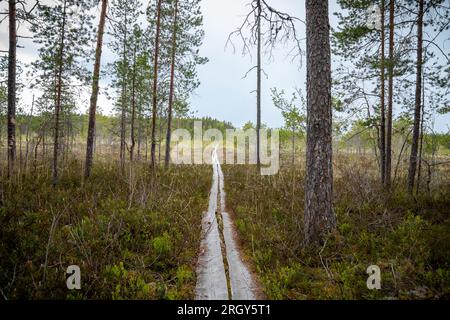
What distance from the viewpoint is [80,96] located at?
1050 cm

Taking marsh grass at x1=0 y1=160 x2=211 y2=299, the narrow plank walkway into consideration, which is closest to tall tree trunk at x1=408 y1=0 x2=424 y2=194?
the narrow plank walkway

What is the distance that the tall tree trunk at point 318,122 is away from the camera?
4.65 meters

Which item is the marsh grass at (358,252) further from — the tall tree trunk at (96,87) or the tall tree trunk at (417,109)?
the tall tree trunk at (96,87)

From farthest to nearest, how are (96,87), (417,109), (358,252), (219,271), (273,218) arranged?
(96,87) < (417,109) < (273,218) < (358,252) < (219,271)

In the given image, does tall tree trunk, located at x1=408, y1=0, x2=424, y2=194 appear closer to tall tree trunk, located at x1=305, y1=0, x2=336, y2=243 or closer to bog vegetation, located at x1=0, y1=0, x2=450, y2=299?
bog vegetation, located at x1=0, y1=0, x2=450, y2=299

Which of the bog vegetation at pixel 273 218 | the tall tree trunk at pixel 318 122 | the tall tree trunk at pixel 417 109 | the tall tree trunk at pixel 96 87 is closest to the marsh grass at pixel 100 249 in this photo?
the bog vegetation at pixel 273 218

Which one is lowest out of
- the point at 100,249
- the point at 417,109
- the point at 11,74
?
the point at 100,249

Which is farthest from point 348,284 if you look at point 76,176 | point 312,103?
point 76,176

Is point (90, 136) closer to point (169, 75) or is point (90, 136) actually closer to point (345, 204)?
point (169, 75)

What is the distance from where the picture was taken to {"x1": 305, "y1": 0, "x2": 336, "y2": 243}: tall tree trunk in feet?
15.3

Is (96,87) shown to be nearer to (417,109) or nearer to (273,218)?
(273,218)

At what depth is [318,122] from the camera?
4.66m

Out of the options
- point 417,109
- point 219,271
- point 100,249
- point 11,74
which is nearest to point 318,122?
point 219,271

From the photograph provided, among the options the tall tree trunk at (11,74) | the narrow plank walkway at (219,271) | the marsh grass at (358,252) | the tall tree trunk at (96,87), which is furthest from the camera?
the tall tree trunk at (96,87)
